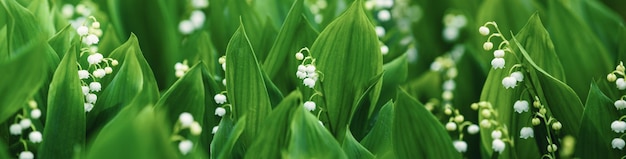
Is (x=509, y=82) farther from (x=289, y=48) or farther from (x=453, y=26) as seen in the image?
(x=453, y=26)

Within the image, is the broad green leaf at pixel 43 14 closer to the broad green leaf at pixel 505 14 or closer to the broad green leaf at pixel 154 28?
the broad green leaf at pixel 154 28

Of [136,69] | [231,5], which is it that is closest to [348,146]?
[136,69]

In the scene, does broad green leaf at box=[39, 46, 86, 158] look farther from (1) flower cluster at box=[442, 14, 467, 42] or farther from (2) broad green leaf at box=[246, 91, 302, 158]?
(1) flower cluster at box=[442, 14, 467, 42]

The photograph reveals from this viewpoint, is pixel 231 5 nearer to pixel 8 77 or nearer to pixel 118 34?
pixel 118 34

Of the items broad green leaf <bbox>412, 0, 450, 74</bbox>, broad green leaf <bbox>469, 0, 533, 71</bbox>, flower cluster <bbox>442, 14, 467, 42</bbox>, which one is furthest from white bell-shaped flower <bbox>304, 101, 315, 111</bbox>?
flower cluster <bbox>442, 14, 467, 42</bbox>

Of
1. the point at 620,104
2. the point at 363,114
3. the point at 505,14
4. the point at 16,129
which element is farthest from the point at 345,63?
the point at 505,14
